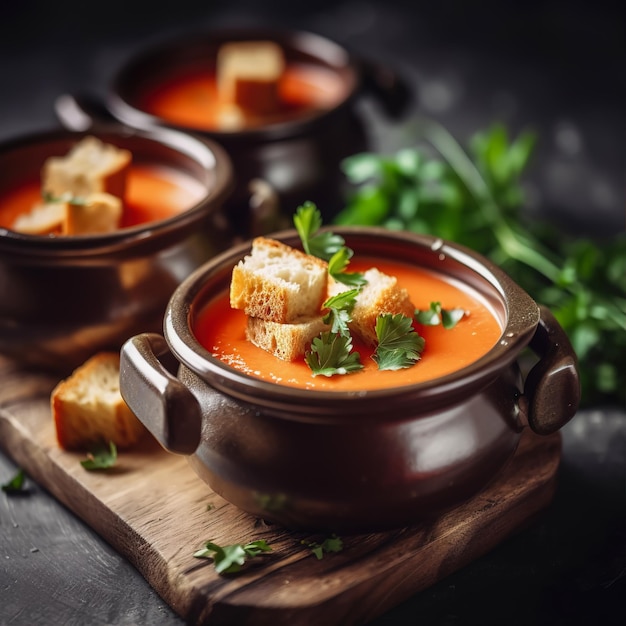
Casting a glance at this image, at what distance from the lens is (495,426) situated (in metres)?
2.10

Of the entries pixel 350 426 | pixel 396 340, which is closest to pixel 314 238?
pixel 396 340

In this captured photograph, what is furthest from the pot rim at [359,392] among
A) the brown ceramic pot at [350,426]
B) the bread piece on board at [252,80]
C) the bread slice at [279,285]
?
the bread piece on board at [252,80]

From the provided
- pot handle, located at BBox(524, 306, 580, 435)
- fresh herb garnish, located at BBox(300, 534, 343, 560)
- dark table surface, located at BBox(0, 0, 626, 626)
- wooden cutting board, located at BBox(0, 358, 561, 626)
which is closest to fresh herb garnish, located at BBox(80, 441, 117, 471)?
wooden cutting board, located at BBox(0, 358, 561, 626)

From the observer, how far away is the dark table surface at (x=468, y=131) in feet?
7.04

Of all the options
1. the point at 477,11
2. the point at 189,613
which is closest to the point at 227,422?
the point at 189,613

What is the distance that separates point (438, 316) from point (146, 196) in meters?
1.05

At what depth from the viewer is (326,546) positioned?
208 cm

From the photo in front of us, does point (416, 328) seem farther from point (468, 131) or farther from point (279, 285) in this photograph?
point (468, 131)

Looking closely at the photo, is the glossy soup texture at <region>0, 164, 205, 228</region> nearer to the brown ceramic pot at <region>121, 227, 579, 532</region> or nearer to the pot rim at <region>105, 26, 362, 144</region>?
the pot rim at <region>105, 26, 362, 144</region>

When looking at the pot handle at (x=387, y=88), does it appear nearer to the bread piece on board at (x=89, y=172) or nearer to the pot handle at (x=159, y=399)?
the bread piece on board at (x=89, y=172)

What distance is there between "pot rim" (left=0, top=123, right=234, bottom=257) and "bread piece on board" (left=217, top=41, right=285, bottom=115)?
0.46 meters

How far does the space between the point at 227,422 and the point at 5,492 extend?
0.72 m

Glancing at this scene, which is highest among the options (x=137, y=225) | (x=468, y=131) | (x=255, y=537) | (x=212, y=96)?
(x=137, y=225)

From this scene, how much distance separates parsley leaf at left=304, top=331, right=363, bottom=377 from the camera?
2.07 meters
